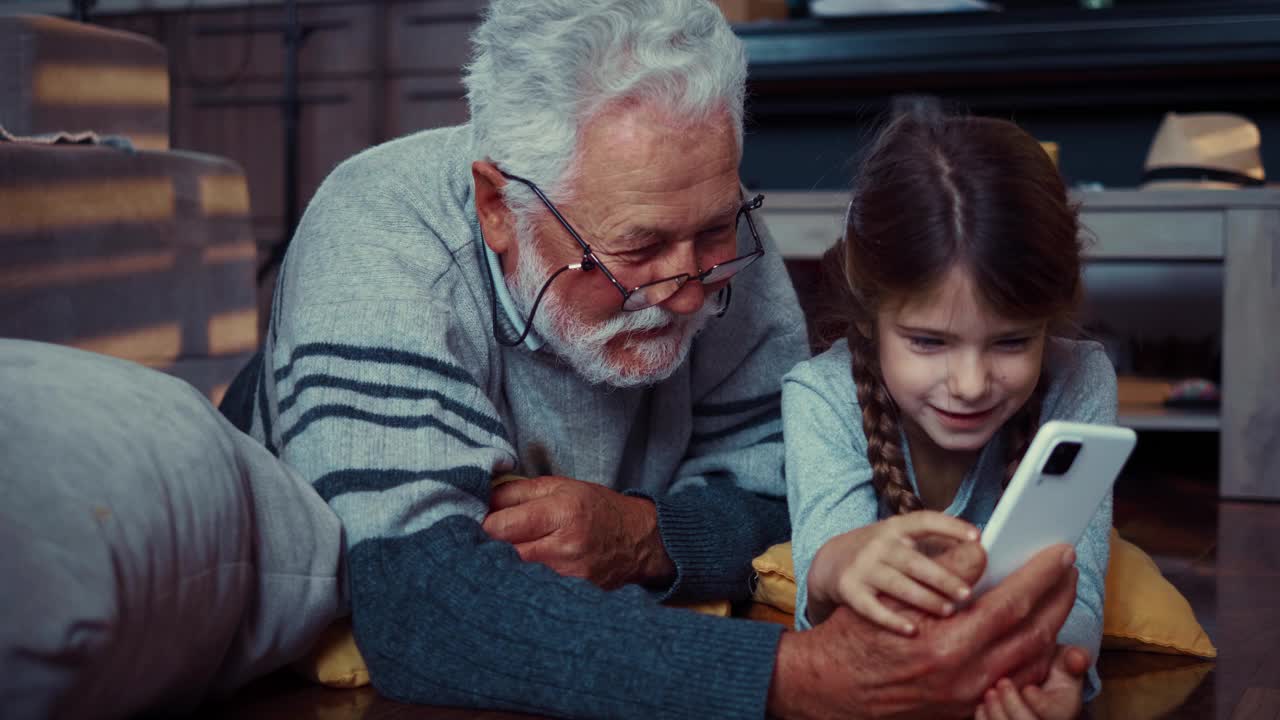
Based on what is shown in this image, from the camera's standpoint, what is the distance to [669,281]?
1.18 meters

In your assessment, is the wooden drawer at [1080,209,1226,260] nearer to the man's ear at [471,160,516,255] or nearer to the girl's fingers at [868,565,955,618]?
the man's ear at [471,160,516,255]

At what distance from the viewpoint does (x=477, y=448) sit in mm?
1156

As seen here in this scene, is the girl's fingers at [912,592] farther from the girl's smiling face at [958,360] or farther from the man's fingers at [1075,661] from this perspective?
the girl's smiling face at [958,360]

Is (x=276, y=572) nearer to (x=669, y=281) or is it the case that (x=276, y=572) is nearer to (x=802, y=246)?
(x=669, y=281)

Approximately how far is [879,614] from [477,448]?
41 centimetres

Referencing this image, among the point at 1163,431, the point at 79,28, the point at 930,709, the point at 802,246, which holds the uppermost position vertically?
the point at 79,28

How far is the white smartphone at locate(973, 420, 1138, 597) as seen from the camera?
0.90 metres

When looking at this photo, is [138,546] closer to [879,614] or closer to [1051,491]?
[879,614]

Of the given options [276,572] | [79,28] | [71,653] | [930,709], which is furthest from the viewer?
[79,28]

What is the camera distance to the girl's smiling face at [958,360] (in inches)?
45.3

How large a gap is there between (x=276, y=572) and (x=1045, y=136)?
2691 mm

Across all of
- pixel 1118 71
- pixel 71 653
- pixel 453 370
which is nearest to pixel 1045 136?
pixel 1118 71

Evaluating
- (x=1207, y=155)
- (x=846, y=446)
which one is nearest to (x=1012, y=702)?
(x=846, y=446)

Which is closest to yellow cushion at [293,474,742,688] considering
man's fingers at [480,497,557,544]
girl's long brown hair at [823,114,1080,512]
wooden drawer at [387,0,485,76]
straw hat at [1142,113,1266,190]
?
man's fingers at [480,497,557,544]
